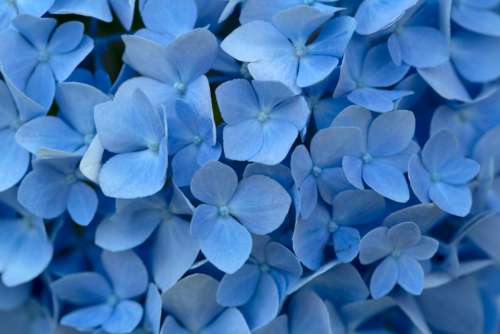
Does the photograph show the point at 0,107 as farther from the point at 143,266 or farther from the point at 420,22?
the point at 420,22

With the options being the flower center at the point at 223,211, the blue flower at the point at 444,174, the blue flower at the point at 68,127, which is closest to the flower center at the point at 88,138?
the blue flower at the point at 68,127

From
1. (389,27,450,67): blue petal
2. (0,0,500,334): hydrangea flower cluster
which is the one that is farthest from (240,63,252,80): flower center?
(389,27,450,67): blue petal

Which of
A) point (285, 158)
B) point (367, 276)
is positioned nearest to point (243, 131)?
point (285, 158)

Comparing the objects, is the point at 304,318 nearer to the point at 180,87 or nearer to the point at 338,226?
the point at 338,226

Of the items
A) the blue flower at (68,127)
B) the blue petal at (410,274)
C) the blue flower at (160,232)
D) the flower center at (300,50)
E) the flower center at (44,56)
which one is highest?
the flower center at (300,50)

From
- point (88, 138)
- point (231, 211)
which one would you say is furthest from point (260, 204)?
point (88, 138)

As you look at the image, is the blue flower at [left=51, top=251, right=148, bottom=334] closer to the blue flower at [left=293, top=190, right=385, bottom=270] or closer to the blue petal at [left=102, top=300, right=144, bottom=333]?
the blue petal at [left=102, top=300, right=144, bottom=333]

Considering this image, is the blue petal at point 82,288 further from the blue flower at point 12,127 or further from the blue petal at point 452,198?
the blue petal at point 452,198
